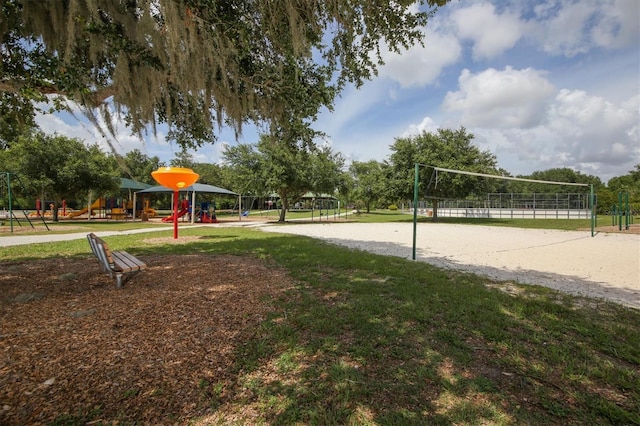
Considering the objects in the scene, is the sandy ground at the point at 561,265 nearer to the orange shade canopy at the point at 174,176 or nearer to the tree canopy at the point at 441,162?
the orange shade canopy at the point at 174,176

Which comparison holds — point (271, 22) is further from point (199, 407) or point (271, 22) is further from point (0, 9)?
point (199, 407)

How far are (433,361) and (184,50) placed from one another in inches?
162

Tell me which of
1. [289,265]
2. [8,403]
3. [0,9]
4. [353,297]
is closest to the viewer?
[8,403]

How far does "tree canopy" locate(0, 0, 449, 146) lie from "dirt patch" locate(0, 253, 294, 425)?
2361 millimetres

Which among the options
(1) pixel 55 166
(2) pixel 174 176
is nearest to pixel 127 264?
(2) pixel 174 176

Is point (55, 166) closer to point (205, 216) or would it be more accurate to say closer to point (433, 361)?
point (205, 216)

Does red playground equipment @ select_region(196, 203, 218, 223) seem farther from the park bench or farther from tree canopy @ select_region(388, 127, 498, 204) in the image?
the park bench

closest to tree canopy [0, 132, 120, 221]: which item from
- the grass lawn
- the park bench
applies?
the park bench

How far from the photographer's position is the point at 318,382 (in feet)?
7.33

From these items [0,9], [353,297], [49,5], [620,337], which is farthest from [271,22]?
[620,337]

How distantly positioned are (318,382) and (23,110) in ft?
20.7

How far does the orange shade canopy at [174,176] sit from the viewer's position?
11.1 m

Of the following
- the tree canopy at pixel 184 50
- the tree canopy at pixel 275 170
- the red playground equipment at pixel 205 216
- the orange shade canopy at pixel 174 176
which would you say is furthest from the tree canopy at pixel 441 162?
the tree canopy at pixel 184 50

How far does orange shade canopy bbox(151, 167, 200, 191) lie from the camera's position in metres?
11.1
